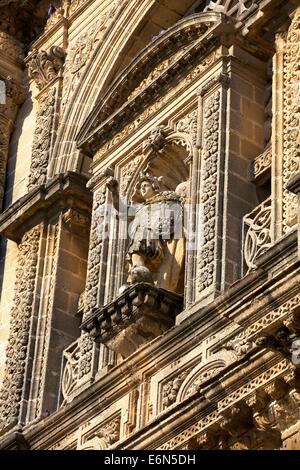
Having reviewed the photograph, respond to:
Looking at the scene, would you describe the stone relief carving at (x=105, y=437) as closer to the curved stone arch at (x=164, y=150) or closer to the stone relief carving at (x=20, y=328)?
the stone relief carving at (x=20, y=328)

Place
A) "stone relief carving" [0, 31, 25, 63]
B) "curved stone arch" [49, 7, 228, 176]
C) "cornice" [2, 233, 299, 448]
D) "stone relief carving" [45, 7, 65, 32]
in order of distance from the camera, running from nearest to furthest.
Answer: "cornice" [2, 233, 299, 448]
"curved stone arch" [49, 7, 228, 176]
"stone relief carving" [45, 7, 65, 32]
"stone relief carving" [0, 31, 25, 63]

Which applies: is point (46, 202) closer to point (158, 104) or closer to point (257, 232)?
point (158, 104)

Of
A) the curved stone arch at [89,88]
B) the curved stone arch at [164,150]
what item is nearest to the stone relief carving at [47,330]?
the curved stone arch at [89,88]

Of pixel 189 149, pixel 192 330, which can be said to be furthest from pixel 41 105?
pixel 192 330

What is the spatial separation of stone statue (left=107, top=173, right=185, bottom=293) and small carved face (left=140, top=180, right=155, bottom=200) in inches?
10.7

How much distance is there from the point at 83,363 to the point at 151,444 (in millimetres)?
3444

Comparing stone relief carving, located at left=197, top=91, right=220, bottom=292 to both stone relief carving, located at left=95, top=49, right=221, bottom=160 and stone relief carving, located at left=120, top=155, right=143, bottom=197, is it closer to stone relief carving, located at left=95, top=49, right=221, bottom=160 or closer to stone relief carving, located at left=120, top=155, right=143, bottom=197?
stone relief carving, located at left=95, top=49, right=221, bottom=160

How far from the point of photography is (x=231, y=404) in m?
19.2

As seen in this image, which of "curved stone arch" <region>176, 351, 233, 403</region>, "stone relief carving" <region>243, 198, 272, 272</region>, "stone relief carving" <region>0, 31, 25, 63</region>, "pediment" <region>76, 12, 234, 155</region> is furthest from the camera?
"stone relief carving" <region>0, 31, 25, 63</region>

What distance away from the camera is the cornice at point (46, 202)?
2538cm

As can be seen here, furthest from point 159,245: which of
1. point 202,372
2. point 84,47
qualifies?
point 84,47

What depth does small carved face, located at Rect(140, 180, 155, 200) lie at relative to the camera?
23.4 m

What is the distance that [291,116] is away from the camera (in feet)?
70.6

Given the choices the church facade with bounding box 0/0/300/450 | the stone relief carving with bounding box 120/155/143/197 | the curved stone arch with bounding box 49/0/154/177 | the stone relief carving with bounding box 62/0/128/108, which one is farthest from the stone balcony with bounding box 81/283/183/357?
the stone relief carving with bounding box 62/0/128/108
